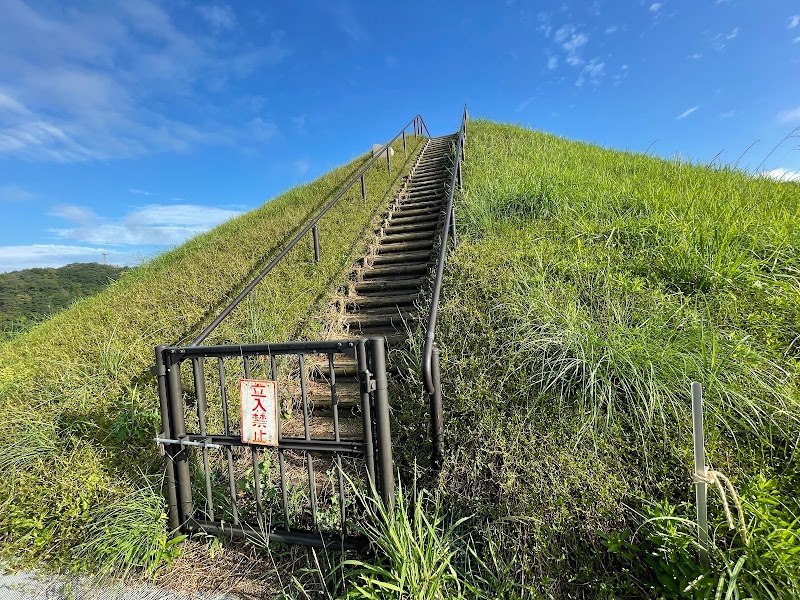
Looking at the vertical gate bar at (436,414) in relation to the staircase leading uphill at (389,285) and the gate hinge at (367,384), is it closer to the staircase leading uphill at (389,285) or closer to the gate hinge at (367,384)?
the gate hinge at (367,384)

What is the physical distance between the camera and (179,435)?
239 centimetres

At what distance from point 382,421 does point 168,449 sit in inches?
57.7

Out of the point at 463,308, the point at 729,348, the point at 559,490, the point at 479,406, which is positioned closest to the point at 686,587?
the point at 559,490

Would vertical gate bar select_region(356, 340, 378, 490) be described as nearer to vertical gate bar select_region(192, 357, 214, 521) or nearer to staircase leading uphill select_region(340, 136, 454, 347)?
vertical gate bar select_region(192, 357, 214, 521)

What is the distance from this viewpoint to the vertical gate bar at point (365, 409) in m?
2.00

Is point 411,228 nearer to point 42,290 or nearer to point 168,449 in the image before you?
point 168,449

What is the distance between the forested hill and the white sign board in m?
6.14

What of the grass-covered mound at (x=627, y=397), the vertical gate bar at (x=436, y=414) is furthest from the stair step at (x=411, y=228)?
the vertical gate bar at (x=436, y=414)

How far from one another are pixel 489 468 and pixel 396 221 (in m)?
5.60

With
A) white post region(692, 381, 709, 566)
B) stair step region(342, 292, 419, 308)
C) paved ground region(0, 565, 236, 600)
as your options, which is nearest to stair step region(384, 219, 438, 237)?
stair step region(342, 292, 419, 308)

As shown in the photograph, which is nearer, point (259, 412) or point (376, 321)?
point (259, 412)

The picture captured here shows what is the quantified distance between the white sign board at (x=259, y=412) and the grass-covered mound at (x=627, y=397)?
107 cm

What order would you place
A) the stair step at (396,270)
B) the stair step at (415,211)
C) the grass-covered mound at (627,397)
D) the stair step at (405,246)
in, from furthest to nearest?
the stair step at (415,211) → the stair step at (405,246) → the stair step at (396,270) → the grass-covered mound at (627,397)

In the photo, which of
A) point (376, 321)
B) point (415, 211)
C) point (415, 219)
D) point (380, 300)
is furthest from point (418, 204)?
point (376, 321)
